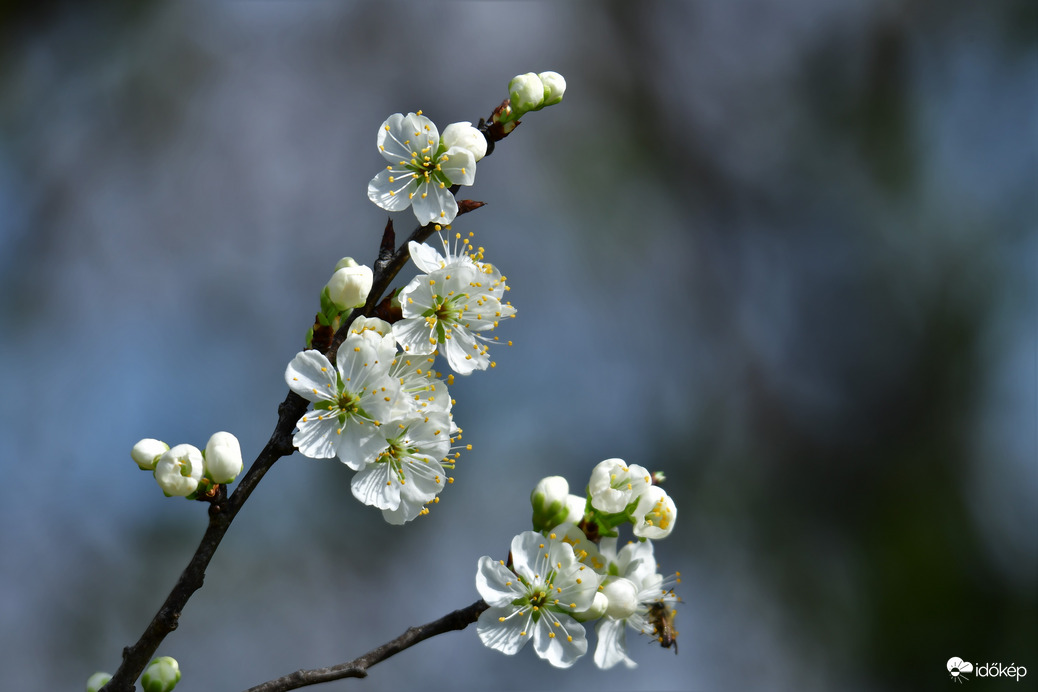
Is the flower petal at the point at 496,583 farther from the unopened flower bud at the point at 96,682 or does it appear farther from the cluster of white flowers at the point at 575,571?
the unopened flower bud at the point at 96,682

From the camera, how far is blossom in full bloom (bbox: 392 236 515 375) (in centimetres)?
114

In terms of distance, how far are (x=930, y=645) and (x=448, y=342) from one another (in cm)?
634

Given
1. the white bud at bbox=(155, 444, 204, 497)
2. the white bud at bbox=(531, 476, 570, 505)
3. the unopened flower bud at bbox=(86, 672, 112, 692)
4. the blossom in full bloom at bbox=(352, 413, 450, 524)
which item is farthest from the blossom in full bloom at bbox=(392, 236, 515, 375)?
the unopened flower bud at bbox=(86, 672, 112, 692)

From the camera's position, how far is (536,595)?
1.15 meters

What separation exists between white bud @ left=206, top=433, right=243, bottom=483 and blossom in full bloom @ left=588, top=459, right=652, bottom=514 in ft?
1.77

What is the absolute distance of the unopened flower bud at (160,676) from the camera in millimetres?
1069

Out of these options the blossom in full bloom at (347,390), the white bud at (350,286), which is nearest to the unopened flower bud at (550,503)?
the blossom in full bloom at (347,390)

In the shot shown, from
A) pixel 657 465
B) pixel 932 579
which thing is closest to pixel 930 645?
pixel 932 579

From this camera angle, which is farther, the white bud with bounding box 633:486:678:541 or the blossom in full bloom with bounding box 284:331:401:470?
the white bud with bounding box 633:486:678:541

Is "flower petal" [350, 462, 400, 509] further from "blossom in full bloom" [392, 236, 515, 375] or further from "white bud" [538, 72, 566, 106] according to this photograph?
"white bud" [538, 72, 566, 106]

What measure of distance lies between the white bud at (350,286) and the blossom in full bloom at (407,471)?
19cm

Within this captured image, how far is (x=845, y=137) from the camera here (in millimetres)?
7059

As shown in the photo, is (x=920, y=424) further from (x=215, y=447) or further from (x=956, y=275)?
(x=215, y=447)

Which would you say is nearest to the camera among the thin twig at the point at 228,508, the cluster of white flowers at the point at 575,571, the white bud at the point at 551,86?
the thin twig at the point at 228,508
